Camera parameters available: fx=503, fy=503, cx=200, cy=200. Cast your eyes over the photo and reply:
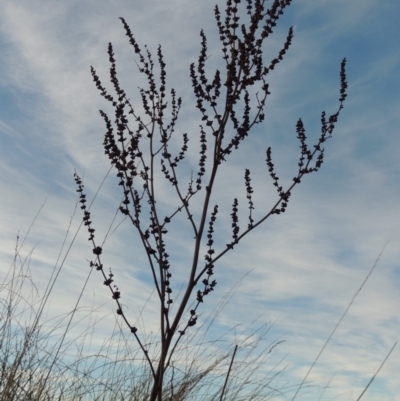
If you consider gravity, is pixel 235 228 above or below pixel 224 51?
below

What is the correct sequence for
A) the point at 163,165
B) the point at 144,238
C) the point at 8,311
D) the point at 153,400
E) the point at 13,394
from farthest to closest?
1. the point at 8,311
2. the point at 13,394
3. the point at 163,165
4. the point at 144,238
5. the point at 153,400

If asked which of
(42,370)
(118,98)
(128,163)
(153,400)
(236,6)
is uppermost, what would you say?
(236,6)

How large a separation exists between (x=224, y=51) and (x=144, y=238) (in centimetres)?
156

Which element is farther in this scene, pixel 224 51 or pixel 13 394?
pixel 13 394

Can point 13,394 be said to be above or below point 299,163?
below

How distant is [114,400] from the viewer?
194 inches

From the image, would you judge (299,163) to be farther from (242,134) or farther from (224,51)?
(224,51)

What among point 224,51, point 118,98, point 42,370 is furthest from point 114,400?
point 224,51

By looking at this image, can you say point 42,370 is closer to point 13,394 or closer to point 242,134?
point 13,394

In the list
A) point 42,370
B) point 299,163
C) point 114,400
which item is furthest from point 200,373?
point 299,163

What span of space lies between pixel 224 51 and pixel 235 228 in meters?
1.37

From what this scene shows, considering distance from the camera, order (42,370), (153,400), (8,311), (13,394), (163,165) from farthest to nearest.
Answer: (8,311), (42,370), (13,394), (163,165), (153,400)

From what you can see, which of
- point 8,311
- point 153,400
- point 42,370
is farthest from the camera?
point 8,311

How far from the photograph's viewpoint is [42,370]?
480 cm
